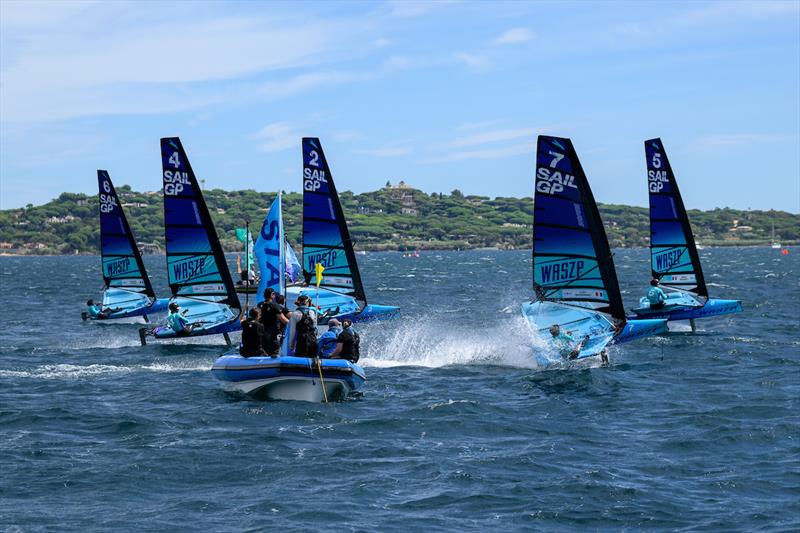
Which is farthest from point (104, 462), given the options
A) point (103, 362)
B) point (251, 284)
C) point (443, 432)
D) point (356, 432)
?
point (251, 284)

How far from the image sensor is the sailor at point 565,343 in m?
25.6

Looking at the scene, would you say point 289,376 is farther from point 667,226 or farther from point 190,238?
point 667,226

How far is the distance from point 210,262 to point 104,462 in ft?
52.3

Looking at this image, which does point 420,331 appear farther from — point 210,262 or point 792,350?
point 792,350

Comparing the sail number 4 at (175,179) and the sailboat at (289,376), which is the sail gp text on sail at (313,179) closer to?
the sail number 4 at (175,179)

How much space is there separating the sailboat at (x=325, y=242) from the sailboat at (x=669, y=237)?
9.26 meters

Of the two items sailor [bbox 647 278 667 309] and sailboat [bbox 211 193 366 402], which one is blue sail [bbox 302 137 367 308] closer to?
sailor [bbox 647 278 667 309]

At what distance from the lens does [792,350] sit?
29.5m

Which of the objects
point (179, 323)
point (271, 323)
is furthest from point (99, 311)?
point (271, 323)

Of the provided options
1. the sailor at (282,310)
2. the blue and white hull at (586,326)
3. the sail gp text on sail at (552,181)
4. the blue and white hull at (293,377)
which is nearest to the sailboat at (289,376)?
the blue and white hull at (293,377)

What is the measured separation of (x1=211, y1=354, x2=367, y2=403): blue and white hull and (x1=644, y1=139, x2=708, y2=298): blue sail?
17539mm

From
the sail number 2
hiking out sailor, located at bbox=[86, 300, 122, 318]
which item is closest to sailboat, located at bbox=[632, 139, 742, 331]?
A: the sail number 2

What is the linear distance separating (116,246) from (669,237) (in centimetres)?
2129

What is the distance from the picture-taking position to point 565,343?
84.5 feet
